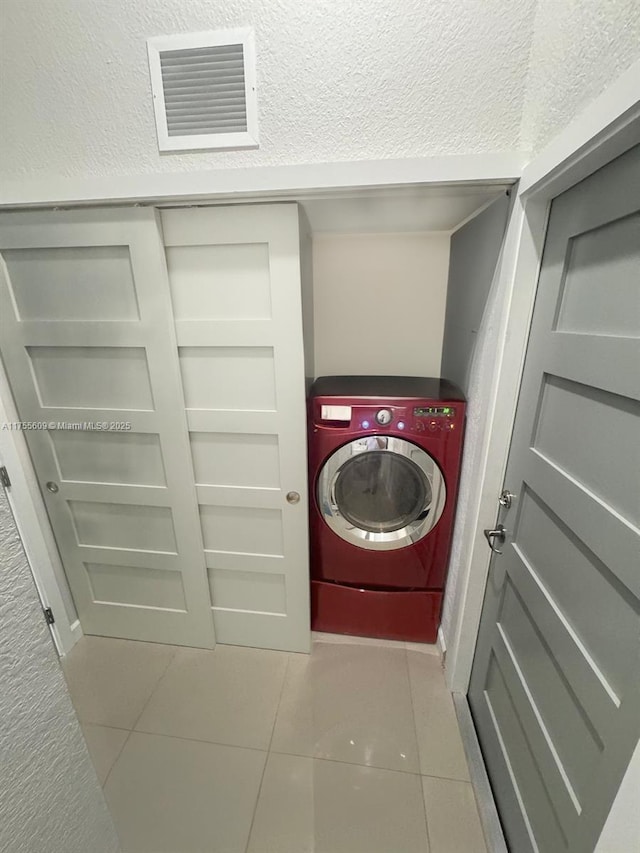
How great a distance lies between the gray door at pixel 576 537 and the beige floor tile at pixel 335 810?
0.33 m

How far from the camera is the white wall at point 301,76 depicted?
0.93 meters

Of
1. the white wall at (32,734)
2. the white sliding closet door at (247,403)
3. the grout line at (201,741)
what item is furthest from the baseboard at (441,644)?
the white wall at (32,734)

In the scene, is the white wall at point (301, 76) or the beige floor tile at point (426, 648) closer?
the white wall at point (301, 76)

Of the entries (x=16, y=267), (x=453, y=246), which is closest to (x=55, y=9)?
(x=16, y=267)

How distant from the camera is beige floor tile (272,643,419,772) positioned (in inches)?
53.4

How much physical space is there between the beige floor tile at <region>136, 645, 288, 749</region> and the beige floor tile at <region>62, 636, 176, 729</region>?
67mm

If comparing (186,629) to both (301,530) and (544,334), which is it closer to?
(301,530)

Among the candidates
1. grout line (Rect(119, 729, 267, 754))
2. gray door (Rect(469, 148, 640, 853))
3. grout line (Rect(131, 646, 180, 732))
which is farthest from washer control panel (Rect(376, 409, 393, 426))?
grout line (Rect(131, 646, 180, 732))

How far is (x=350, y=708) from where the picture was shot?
1.50m

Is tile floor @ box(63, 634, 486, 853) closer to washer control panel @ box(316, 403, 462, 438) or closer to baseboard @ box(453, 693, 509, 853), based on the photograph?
baseboard @ box(453, 693, 509, 853)

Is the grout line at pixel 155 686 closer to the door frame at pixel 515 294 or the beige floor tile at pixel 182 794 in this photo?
the beige floor tile at pixel 182 794

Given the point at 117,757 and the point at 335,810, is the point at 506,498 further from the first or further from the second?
the point at 117,757

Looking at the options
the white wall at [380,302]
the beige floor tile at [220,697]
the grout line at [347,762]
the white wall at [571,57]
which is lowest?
the beige floor tile at [220,697]

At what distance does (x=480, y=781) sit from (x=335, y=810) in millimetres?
533
